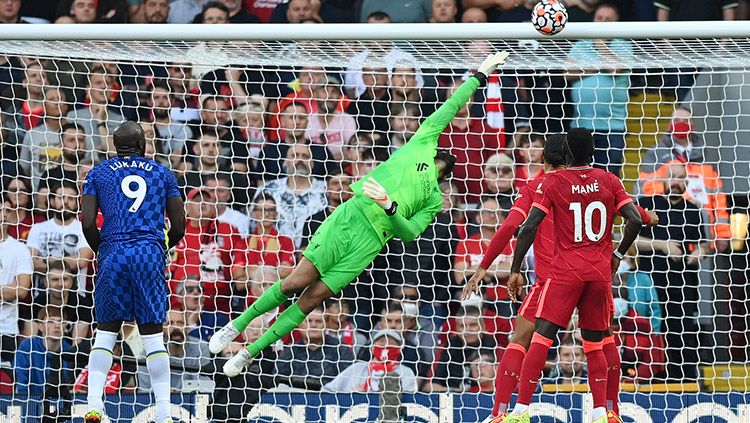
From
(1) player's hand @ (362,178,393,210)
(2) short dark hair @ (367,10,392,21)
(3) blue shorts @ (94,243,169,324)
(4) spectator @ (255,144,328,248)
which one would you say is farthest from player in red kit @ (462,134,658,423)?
(2) short dark hair @ (367,10,392,21)

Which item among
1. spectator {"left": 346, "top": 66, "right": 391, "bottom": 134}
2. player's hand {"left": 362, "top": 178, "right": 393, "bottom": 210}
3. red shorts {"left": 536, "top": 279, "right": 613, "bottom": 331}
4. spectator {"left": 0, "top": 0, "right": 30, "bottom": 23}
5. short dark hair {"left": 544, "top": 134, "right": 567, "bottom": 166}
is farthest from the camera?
spectator {"left": 0, "top": 0, "right": 30, "bottom": 23}

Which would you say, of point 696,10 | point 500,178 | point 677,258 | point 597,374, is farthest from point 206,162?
point 696,10

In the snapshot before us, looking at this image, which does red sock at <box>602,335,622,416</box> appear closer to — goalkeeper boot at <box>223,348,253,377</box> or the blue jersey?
goalkeeper boot at <box>223,348,253,377</box>

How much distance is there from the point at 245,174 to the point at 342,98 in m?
1.19

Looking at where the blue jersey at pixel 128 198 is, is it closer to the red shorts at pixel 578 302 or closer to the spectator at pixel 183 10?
the red shorts at pixel 578 302

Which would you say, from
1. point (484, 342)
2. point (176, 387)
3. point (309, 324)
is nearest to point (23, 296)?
point (176, 387)

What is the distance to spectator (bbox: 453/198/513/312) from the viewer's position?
11.0 meters

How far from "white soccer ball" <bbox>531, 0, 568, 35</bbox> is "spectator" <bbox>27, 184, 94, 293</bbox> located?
4323mm

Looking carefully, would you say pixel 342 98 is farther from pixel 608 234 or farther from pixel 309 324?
pixel 608 234

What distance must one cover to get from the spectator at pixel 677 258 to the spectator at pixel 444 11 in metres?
2.63

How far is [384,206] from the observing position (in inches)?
340

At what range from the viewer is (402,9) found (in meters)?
12.4

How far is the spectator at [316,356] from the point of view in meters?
10.6

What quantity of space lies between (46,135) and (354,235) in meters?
3.68
